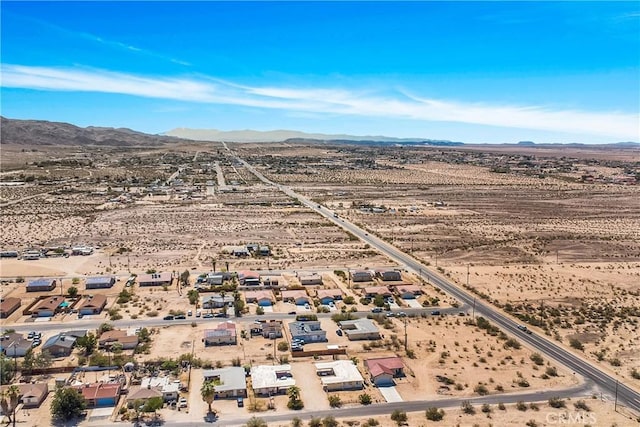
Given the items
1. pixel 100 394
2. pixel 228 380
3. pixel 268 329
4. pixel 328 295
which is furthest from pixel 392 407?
pixel 328 295

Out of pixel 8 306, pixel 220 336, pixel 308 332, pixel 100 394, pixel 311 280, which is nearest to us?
pixel 100 394

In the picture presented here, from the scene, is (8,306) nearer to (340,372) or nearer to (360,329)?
(340,372)

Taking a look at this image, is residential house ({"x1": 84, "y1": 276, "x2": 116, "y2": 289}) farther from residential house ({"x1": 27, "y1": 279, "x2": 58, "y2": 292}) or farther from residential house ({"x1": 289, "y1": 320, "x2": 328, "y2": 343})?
residential house ({"x1": 289, "y1": 320, "x2": 328, "y2": 343})

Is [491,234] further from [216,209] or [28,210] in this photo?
[28,210]

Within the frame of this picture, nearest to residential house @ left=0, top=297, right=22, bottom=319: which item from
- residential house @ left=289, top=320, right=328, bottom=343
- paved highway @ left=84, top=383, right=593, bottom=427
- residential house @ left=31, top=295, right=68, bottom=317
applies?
residential house @ left=31, top=295, right=68, bottom=317

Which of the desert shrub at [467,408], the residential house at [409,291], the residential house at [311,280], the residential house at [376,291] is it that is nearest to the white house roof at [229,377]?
the desert shrub at [467,408]
